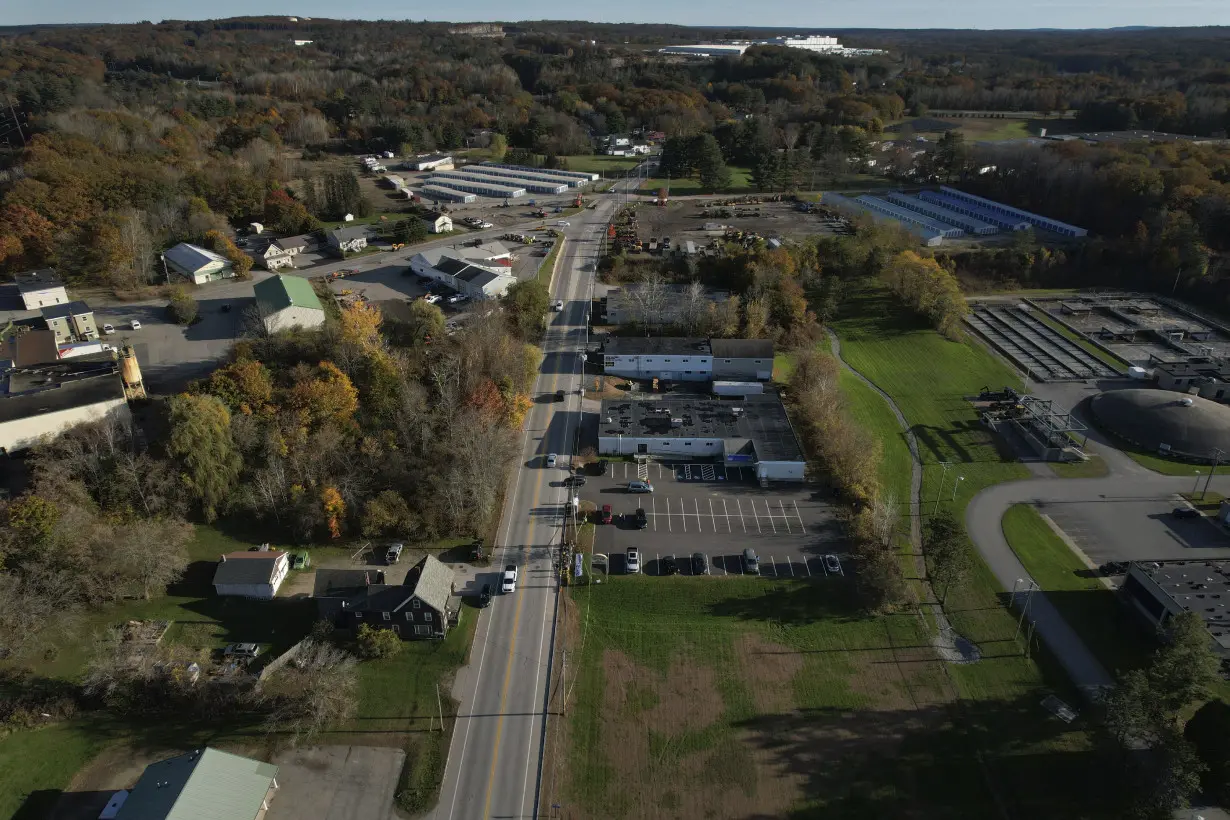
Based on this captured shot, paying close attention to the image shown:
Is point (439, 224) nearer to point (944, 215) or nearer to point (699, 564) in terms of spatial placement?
point (699, 564)

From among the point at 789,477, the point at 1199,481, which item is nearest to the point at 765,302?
the point at 789,477

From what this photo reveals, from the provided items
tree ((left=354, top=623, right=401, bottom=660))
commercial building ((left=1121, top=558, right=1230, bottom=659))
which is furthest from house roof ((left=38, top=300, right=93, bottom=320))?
commercial building ((left=1121, top=558, right=1230, bottom=659))

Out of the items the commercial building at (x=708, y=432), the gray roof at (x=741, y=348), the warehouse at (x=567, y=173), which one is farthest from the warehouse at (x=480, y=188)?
the commercial building at (x=708, y=432)

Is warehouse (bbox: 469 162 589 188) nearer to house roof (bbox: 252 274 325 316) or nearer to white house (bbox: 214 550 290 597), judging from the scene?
house roof (bbox: 252 274 325 316)

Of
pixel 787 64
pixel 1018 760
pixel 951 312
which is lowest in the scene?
pixel 1018 760

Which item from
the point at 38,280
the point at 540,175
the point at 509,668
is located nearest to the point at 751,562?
the point at 509,668

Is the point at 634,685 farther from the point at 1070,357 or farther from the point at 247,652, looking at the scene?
the point at 1070,357
